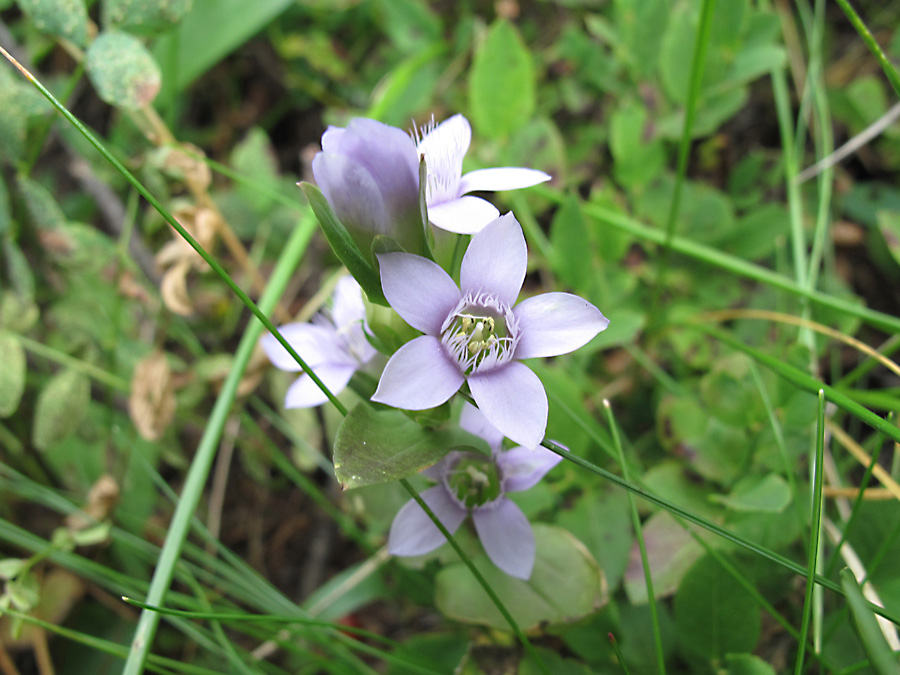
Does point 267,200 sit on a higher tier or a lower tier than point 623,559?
higher

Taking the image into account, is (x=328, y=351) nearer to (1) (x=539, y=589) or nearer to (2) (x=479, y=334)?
(2) (x=479, y=334)

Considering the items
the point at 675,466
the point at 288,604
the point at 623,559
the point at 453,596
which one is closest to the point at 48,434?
the point at 288,604

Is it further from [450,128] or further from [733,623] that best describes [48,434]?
[733,623]

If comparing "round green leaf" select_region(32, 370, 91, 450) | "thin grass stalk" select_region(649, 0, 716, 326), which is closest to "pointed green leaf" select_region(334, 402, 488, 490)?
"thin grass stalk" select_region(649, 0, 716, 326)

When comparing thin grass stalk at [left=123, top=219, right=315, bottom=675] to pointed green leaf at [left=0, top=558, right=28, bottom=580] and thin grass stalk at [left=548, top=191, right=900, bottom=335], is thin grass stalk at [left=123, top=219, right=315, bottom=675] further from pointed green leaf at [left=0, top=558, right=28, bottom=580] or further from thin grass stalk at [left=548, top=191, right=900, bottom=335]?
thin grass stalk at [left=548, top=191, right=900, bottom=335]

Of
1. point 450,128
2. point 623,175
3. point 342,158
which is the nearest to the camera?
point 342,158

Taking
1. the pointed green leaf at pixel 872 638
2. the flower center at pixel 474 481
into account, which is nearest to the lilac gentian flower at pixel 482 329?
the flower center at pixel 474 481

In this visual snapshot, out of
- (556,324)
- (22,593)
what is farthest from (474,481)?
(22,593)
